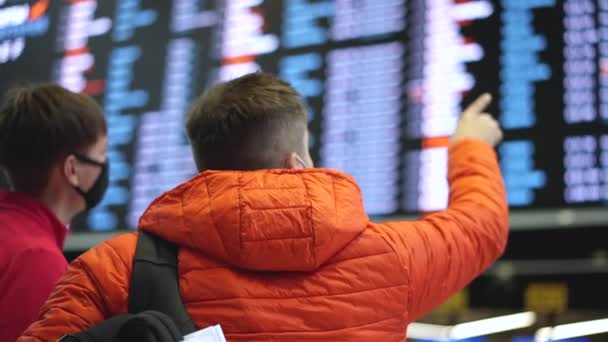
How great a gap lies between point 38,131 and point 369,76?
2.63ft

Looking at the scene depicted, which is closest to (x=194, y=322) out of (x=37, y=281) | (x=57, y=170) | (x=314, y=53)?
(x=37, y=281)

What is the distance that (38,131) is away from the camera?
1.45 m

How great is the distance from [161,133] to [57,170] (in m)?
0.73

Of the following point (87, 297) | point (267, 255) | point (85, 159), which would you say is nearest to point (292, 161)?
point (267, 255)

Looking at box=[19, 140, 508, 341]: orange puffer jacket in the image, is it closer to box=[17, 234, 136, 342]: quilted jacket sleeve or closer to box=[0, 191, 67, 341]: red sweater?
box=[17, 234, 136, 342]: quilted jacket sleeve

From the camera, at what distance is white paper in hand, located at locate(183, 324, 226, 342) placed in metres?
0.83

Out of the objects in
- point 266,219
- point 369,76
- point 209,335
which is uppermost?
point 369,76

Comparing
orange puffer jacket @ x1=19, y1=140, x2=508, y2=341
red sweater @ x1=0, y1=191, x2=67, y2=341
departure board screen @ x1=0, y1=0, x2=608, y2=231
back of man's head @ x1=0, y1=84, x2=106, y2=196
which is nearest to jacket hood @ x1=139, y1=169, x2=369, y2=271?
orange puffer jacket @ x1=19, y1=140, x2=508, y2=341

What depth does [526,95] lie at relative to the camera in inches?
65.7

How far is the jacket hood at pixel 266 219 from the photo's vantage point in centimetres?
87

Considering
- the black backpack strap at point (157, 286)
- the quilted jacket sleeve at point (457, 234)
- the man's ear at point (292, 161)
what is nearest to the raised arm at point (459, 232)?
the quilted jacket sleeve at point (457, 234)

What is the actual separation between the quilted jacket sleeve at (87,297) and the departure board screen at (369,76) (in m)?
0.97

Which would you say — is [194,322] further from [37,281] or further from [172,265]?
[37,281]

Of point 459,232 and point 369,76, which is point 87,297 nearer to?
point 459,232
